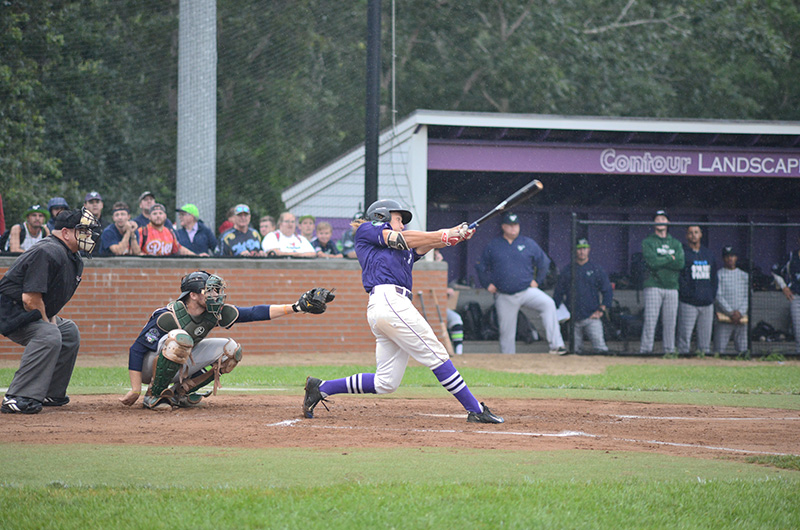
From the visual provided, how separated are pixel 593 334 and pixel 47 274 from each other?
8.63 metres

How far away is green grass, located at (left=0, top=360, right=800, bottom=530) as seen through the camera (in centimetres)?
405

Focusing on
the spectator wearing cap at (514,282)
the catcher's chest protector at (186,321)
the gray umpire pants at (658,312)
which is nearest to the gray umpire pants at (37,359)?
the catcher's chest protector at (186,321)

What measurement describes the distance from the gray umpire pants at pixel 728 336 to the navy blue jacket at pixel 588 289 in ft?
5.67

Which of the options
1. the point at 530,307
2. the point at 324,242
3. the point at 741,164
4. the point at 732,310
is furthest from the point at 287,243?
the point at 741,164

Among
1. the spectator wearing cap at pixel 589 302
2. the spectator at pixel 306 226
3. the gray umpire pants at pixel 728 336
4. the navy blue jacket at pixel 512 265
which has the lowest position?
the gray umpire pants at pixel 728 336

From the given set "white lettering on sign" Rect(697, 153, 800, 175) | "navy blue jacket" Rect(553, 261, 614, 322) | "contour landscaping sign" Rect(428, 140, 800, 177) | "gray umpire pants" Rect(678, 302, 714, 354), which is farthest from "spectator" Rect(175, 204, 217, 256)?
"white lettering on sign" Rect(697, 153, 800, 175)

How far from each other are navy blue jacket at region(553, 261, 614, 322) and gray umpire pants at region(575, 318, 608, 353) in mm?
90

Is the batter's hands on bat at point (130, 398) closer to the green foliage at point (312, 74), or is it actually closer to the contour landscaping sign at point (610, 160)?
the contour landscaping sign at point (610, 160)

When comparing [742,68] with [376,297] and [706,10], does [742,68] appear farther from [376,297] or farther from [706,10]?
[376,297]

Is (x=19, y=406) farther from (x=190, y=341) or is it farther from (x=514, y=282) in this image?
(x=514, y=282)

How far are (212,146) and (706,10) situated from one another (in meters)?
21.0

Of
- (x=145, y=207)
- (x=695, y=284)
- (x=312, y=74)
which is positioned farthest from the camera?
(x=312, y=74)

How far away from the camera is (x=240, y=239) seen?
504 inches

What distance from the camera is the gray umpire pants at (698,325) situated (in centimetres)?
→ 1327
